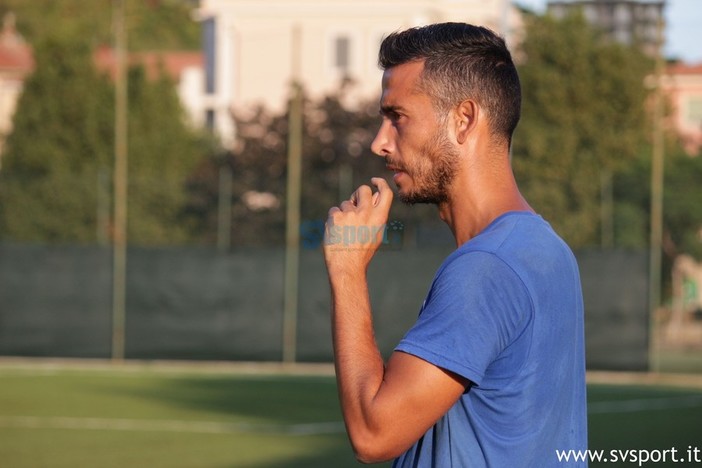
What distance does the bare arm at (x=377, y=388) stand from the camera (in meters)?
2.50

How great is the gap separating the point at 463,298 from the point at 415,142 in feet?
1.37

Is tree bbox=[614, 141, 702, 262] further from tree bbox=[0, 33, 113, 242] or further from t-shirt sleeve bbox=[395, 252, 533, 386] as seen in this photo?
t-shirt sleeve bbox=[395, 252, 533, 386]

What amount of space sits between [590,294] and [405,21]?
23.6 m

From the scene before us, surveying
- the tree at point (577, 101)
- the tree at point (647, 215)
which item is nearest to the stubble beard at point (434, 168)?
the tree at point (647, 215)

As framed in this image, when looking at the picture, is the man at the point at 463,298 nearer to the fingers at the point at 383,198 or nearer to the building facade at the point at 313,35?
the fingers at the point at 383,198

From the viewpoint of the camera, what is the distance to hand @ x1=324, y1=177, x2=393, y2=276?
9.03 feet

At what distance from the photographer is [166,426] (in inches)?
514

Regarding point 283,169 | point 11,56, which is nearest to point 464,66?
point 283,169

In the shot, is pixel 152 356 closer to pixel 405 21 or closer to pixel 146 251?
pixel 146 251

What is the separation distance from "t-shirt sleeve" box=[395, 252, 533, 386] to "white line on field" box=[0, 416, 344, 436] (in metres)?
10.2

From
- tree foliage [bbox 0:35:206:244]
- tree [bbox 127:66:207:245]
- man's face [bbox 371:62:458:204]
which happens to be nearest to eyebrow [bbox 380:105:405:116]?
man's face [bbox 371:62:458:204]

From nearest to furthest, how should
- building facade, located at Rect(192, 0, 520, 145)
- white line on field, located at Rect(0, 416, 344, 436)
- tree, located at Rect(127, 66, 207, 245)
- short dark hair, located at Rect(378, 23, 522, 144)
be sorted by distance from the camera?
short dark hair, located at Rect(378, 23, 522, 144)
white line on field, located at Rect(0, 416, 344, 436)
tree, located at Rect(127, 66, 207, 245)
building facade, located at Rect(192, 0, 520, 145)

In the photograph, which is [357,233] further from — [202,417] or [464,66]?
[202,417]

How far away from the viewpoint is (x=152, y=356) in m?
19.1
